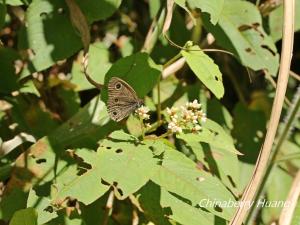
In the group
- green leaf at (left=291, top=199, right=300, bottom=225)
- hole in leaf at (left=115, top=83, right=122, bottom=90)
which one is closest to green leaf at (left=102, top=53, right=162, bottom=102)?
hole in leaf at (left=115, top=83, right=122, bottom=90)

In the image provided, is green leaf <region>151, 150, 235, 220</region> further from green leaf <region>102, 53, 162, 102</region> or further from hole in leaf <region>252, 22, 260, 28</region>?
hole in leaf <region>252, 22, 260, 28</region>

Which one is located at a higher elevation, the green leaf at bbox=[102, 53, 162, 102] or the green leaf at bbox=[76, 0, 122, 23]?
the green leaf at bbox=[76, 0, 122, 23]

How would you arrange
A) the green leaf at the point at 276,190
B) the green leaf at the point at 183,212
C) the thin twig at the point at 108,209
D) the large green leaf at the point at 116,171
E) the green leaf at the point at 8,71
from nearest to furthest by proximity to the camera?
the large green leaf at the point at 116,171, the green leaf at the point at 183,212, the thin twig at the point at 108,209, the green leaf at the point at 8,71, the green leaf at the point at 276,190

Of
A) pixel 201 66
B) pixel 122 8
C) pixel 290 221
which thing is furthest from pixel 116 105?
pixel 122 8

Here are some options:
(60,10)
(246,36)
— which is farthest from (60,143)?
(246,36)

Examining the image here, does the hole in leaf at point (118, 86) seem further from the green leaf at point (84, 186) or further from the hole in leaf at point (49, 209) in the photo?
the hole in leaf at point (49, 209)

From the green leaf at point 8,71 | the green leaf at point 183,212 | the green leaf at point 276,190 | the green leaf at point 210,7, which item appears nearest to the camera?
the green leaf at point 183,212

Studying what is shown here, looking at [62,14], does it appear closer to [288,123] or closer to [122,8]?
[122,8]

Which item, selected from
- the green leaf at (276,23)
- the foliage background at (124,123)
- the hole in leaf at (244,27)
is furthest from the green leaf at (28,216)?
the green leaf at (276,23)
